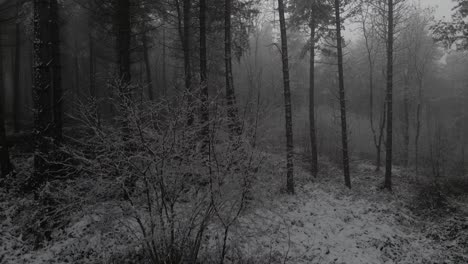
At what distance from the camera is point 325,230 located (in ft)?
27.4

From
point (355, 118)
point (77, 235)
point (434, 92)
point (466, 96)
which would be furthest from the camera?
point (434, 92)

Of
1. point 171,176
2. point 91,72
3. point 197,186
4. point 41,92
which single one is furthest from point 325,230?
point 91,72

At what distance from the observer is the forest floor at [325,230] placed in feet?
20.2

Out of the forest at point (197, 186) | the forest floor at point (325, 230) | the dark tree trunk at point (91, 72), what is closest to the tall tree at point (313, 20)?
the forest at point (197, 186)

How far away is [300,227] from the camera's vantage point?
8.38m

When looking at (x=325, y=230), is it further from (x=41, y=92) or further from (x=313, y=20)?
(x=313, y=20)

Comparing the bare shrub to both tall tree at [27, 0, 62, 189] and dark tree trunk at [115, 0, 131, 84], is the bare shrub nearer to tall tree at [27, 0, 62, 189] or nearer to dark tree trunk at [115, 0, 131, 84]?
tall tree at [27, 0, 62, 189]

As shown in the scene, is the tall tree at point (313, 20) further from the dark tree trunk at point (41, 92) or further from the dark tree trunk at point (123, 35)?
the dark tree trunk at point (41, 92)

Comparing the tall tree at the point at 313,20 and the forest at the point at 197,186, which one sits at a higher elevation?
the tall tree at the point at 313,20

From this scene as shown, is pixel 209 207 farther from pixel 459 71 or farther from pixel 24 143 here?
pixel 459 71

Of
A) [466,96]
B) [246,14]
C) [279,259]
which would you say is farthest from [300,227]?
[466,96]

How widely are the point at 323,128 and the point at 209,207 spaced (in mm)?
18365

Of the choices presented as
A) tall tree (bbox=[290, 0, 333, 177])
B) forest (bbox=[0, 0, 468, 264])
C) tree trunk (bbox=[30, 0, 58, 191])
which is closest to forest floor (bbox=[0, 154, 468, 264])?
forest (bbox=[0, 0, 468, 264])

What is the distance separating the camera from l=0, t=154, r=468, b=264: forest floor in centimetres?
615
